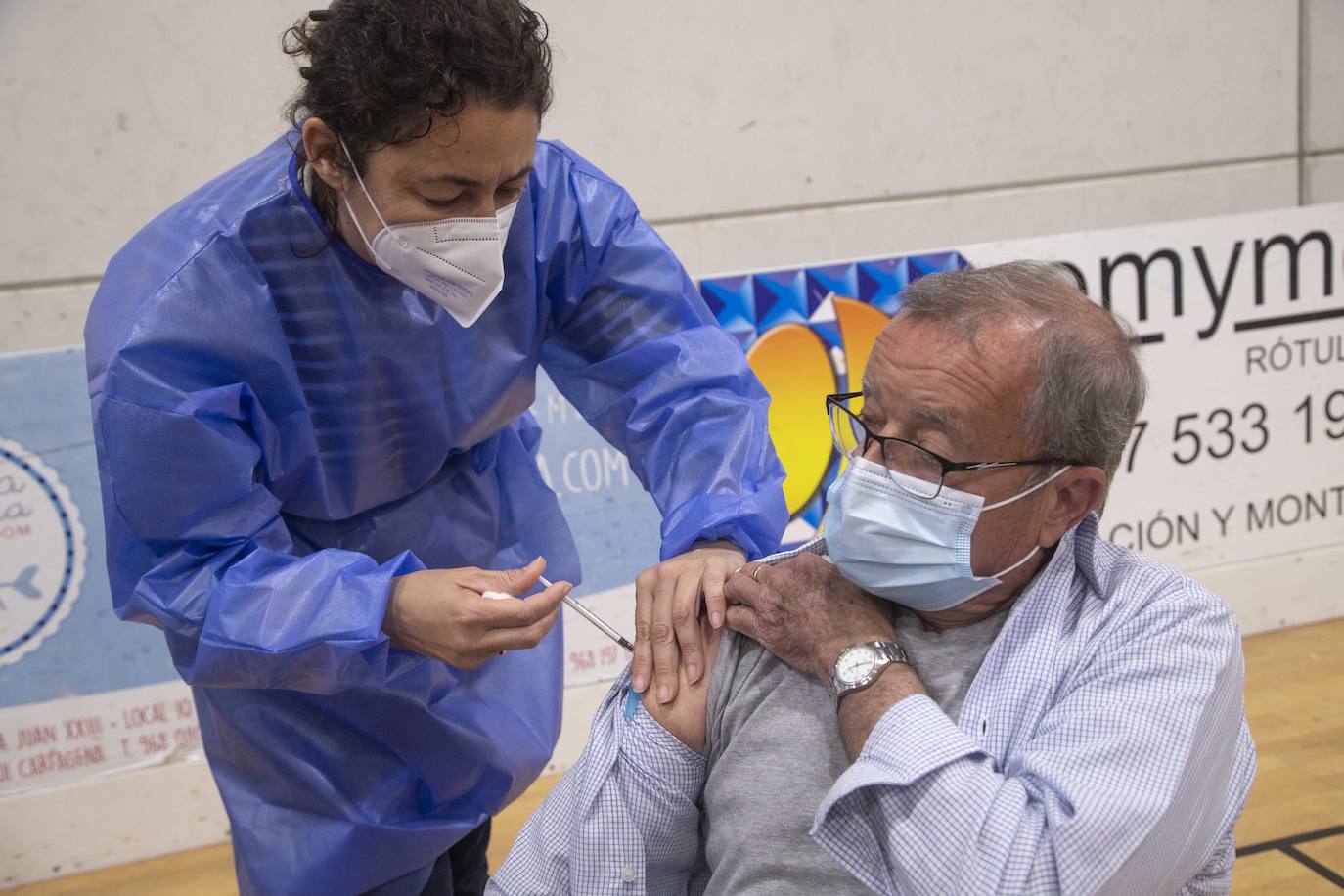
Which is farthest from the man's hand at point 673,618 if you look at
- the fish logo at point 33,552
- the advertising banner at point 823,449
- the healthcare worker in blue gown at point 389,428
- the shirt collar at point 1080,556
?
the fish logo at point 33,552

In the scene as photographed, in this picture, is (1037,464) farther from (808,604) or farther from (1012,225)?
(1012,225)

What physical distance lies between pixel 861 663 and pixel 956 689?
0.13 m

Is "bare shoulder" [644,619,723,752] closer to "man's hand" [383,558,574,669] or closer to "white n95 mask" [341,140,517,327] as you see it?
"man's hand" [383,558,574,669]

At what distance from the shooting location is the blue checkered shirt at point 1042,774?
3.74 feet

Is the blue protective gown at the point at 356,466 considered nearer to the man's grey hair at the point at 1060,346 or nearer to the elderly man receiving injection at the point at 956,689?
the elderly man receiving injection at the point at 956,689

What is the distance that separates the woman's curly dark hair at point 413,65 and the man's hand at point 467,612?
1.60 ft

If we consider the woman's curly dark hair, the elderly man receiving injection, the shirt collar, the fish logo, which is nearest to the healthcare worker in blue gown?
the woman's curly dark hair

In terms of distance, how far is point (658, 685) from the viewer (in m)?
1.45

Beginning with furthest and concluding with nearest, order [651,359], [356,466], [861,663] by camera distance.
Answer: [651,359]
[356,466]
[861,663]

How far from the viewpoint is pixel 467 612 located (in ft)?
4.55

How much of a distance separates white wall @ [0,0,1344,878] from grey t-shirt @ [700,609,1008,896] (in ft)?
6.37

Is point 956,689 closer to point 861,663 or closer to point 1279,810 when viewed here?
point 861,663

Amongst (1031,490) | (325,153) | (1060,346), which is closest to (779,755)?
(1031,490)

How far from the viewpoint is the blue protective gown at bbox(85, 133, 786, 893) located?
1442 mm
